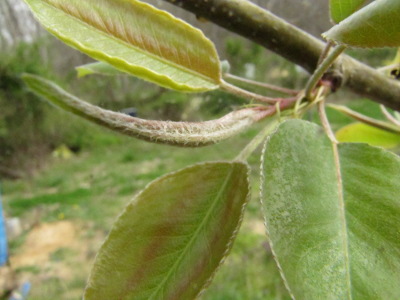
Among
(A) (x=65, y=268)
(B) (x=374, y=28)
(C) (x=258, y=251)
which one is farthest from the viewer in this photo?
(A) (x=65, y=268)

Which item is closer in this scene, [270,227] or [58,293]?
[270,227]

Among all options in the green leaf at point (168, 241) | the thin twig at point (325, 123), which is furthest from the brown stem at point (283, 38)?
the green leaf at point (168, 241)

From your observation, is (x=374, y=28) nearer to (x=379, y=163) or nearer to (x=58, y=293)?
(x=379, y=163)

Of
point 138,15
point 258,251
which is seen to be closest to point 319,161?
point 138,15

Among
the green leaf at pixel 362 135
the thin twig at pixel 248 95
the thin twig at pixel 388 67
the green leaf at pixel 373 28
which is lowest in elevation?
the green leaf at pixel 362 135

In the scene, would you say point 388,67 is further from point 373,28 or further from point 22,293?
point 22,293

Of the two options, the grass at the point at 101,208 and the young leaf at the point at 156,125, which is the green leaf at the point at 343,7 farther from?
the grass at the point at 101,208
